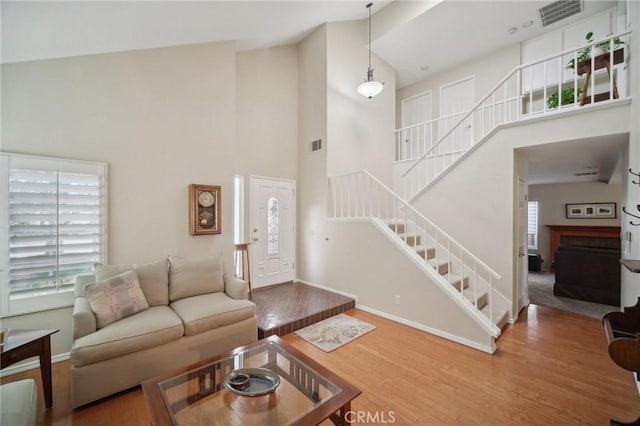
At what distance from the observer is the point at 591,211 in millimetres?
6750

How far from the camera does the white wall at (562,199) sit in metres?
6.57

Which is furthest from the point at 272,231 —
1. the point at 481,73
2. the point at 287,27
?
the point at 481,73

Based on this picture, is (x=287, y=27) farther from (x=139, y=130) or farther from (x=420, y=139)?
(x=420, y=139)

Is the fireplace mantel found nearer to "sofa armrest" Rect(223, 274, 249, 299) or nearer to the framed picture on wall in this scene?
the framed picture on wall

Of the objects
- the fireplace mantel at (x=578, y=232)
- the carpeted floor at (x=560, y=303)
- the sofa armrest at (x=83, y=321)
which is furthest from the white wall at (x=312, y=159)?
the fireplace mantel at (x=578, y=232)

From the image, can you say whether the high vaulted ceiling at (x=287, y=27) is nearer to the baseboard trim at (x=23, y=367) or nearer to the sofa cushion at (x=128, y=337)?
the sofa cushion at (x=128, y=337)

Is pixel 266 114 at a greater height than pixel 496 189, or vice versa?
pixel 266 114

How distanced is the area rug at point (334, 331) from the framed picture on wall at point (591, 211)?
23.7 ft

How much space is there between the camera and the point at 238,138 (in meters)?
4.65

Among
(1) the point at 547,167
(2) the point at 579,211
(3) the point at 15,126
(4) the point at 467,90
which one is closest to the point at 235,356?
(3) the point at 15,126

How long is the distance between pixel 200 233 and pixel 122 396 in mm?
1889

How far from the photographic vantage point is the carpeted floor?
4133mm

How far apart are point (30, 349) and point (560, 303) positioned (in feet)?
22.7

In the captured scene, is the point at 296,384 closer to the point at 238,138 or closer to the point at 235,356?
the point at 235,356
